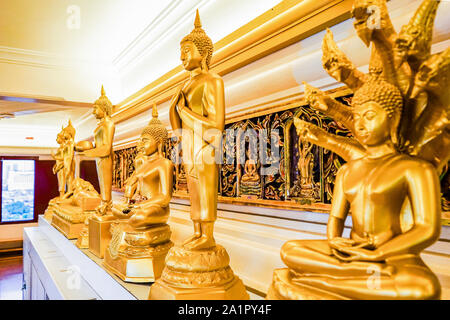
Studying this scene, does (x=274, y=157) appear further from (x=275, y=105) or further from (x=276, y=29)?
(x=276, y=29)

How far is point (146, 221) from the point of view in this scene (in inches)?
38.0

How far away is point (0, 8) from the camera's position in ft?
5.57

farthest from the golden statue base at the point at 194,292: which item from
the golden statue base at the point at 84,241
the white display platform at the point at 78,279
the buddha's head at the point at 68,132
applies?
the buddha's head at the point at 68,132

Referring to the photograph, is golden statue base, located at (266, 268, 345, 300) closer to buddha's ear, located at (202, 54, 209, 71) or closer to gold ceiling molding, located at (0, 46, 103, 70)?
buddha's ear, located at (202, 54, 209, 71)

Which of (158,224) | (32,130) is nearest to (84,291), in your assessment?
(158,224)

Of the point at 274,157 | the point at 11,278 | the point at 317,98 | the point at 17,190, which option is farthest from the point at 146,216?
A: the point at 17,190

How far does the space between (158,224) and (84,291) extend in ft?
0.91

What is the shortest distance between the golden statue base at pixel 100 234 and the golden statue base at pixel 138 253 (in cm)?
17

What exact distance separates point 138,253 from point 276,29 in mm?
756

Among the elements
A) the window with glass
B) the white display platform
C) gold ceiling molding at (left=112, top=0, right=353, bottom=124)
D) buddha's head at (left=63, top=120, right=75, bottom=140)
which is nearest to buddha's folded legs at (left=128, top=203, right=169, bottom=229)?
the white display platform

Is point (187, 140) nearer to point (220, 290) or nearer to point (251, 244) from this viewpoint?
point (220, 290)

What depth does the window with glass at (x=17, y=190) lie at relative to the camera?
18.6ft

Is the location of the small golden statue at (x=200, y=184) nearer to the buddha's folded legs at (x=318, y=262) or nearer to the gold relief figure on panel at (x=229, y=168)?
the buddha's folded legs at (x=318, y=262)

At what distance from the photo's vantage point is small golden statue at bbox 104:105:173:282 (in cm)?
91
